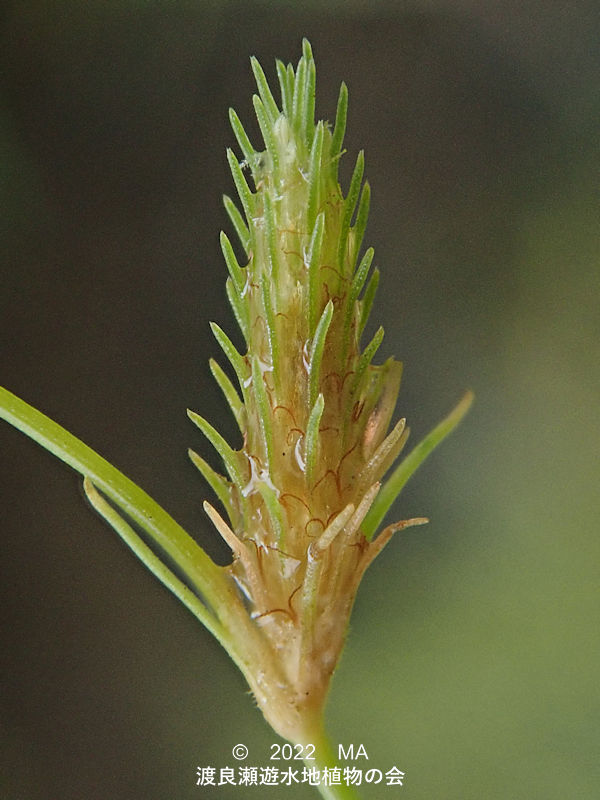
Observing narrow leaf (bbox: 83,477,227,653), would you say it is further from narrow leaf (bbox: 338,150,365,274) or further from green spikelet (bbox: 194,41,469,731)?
narrow leaf (bbox: 338,150,365,274)

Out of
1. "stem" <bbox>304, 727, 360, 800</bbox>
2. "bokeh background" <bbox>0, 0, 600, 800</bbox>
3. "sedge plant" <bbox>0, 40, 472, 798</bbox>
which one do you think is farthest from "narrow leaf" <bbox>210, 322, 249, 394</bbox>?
"bokeh background" <bbox>0, 0, 600, 800</bbox>

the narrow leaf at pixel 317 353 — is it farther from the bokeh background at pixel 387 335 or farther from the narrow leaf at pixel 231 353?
the bokeh background at pixel 387 335

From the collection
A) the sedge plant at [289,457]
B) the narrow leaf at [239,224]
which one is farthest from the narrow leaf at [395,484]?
the narrow leaf at [239,224]

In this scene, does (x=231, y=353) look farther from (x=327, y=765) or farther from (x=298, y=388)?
(x=327, y=765)

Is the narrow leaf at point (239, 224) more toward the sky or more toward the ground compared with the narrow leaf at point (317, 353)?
more toward the sky

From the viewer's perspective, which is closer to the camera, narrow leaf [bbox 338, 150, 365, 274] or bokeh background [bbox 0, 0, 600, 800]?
narrow leaf [bbox 338, 150, 365, 274]
